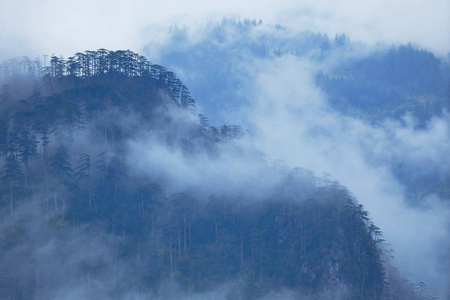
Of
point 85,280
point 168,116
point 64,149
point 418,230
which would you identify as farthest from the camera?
point 418,230

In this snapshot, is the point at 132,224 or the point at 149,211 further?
the point at 149,211

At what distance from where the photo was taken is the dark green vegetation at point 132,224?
397ft

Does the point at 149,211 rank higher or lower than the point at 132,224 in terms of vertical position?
higher

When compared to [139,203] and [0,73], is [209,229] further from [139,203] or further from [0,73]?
[0,73]

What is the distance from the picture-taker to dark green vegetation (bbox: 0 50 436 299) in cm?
12106

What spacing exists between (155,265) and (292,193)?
125 ft

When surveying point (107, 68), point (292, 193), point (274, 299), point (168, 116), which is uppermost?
point (107, 68)

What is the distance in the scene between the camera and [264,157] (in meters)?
159

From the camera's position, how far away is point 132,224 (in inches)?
5128

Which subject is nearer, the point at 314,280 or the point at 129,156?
the point at 314,280

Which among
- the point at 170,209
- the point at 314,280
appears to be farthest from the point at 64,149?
the point at 314,280

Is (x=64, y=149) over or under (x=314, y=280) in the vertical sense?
over

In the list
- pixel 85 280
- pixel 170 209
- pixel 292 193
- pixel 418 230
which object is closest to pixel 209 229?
pixel 170 209

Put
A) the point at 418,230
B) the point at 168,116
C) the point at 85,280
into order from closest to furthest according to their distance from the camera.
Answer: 1. the point at 85,280
2. the point at 168,116
3. the point at 418,230
